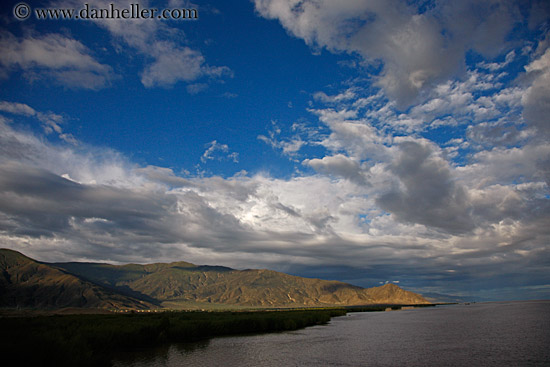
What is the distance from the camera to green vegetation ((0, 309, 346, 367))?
25938 millimetres

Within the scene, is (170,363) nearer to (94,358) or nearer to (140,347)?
(94,358)

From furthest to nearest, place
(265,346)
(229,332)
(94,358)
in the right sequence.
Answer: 1. (229,332)
2. (265,346)
3. (94,358)

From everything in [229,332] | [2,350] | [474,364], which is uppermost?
[2,350]

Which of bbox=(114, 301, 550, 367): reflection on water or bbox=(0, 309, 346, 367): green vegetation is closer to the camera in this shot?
bbox=(0, 309, 346, 367): green vegetation

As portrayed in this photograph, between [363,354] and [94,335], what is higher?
[94,335]

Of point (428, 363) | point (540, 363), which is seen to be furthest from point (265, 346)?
point (540, 363)

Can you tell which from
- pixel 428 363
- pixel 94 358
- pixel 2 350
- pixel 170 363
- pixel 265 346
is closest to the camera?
pixel 2 350

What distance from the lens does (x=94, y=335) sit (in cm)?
4584

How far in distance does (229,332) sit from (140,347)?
83.5 ft

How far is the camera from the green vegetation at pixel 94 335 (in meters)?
25.9

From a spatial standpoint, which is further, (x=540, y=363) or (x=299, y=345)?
(x=299, y=345)

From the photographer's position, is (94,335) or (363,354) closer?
(363,354)

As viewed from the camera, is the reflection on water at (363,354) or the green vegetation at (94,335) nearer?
the green vegetation at (94,335)

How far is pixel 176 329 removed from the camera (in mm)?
59531
